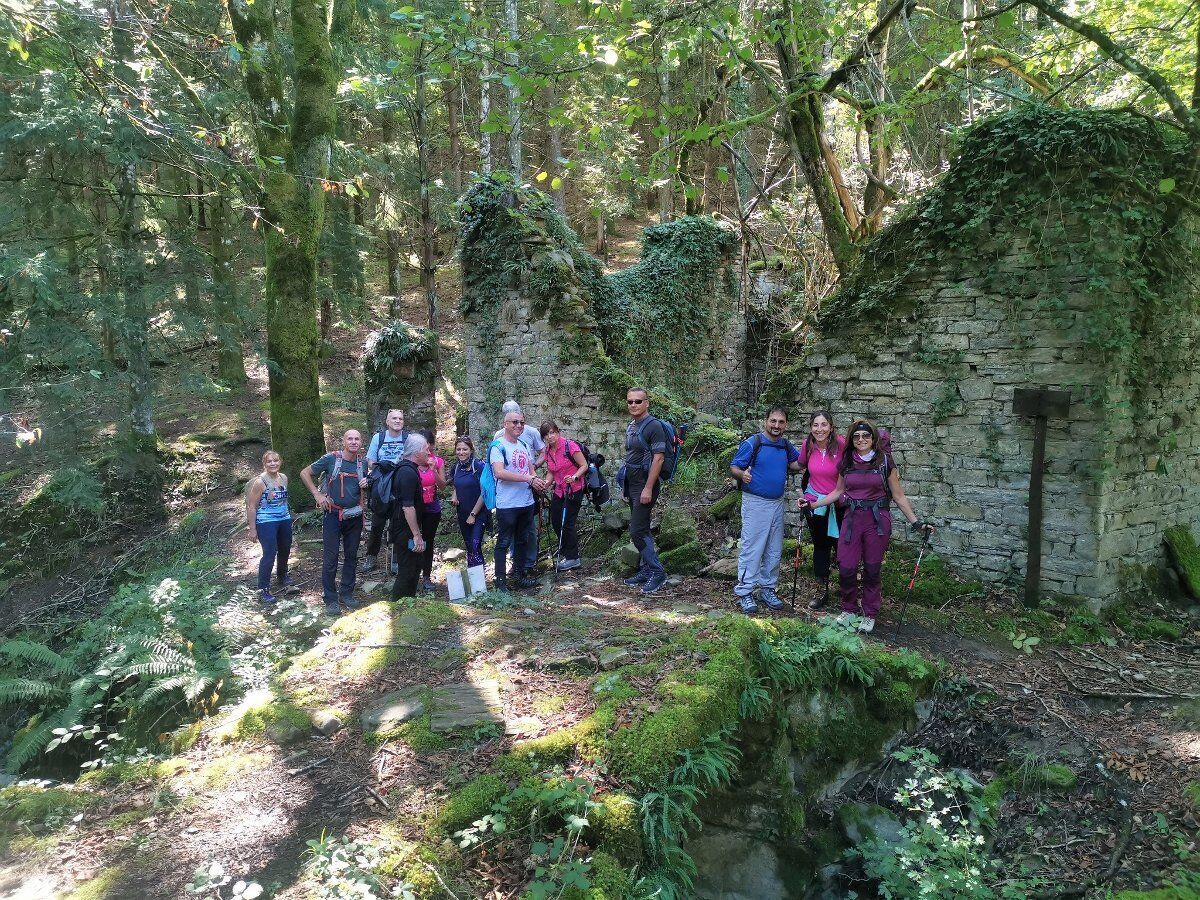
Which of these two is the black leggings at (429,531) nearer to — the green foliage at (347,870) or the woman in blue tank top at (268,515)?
the woman in blue tank top at (268,515)

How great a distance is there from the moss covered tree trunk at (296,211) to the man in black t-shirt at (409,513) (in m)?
5.02

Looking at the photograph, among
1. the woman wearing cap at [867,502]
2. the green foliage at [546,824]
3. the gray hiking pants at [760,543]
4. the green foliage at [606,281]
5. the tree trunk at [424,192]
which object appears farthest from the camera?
the tree trunk at [424,192]

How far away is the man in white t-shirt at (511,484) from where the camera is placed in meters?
6.76

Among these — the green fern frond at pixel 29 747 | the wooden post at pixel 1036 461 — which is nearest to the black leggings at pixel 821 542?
the wooden post at pixel 1036 461

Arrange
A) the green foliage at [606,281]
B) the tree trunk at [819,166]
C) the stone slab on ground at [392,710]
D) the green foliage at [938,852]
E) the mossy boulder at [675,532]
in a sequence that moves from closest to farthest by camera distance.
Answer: the green foliage at [938,852]
the stone slab on ground at [392,710]
the mossy boulder at [675,532]
the tree trunk at [819,166]
the green foliage at [606,281]

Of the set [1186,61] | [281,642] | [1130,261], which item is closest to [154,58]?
[281,642]

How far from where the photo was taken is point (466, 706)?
393 centimetres

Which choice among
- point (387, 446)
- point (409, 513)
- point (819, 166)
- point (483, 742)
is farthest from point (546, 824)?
point (819, 166)

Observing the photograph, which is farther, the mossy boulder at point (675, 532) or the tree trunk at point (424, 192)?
the tree trunk at point (424, 192)

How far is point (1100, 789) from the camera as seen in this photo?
14.4 ft

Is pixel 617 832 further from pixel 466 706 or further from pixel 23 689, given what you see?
pixel 23 689

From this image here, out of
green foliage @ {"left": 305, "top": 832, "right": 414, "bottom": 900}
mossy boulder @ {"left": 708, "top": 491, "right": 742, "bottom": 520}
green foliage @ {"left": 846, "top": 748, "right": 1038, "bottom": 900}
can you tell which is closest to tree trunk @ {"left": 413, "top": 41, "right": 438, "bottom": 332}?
mossy boulder @ {"left": 708, "top": 491, "right": 742, "bottom": 520}

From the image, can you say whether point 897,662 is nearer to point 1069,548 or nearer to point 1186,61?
point 1069,548

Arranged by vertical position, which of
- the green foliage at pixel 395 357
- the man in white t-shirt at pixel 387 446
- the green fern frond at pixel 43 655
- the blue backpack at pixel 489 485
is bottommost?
the green fern frond at pixel 43 655
